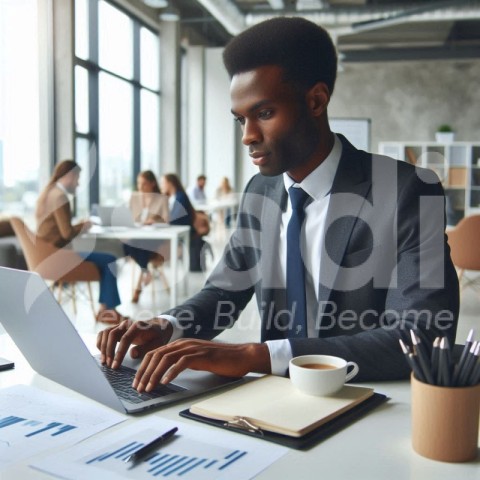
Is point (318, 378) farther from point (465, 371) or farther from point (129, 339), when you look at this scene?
point (129, 339)

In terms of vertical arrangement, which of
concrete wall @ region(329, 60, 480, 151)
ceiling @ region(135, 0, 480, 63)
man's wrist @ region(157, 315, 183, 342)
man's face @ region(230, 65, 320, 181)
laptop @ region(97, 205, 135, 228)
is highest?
ceiling @ region(135, 0, 480, 63)

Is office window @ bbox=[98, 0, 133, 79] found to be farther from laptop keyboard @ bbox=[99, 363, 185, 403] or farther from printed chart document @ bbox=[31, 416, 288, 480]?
printed chart document @ bbox=[31, 416, 288, 480]

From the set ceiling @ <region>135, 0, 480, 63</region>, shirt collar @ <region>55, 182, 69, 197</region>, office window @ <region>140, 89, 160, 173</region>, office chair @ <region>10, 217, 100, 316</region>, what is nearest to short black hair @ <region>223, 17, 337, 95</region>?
office chair @ <region>10, 217, 100, 316</region>

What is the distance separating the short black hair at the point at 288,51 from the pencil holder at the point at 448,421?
32.0 inches

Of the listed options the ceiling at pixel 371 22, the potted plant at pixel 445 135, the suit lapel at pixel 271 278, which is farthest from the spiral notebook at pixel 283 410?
the potted plant at pixel 445 135

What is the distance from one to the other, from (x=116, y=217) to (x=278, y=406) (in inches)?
193

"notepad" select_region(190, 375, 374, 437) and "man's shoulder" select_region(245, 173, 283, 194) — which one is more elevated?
"man's shoulder" select_region(245, 173, 283, 194)

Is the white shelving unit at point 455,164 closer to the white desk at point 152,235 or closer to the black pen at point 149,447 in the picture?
the white desk at point 152,235

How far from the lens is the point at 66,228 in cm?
451

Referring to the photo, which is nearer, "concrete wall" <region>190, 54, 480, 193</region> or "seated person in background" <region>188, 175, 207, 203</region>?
"seated person in background" <region>188, 175, 207, 203</region>

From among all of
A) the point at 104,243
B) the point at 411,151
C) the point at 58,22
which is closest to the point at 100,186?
the point at 58,22

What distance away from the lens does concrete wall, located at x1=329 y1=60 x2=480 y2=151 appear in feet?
41.5

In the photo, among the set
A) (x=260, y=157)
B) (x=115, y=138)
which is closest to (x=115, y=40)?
(x=115, y=138)

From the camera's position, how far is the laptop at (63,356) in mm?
973
